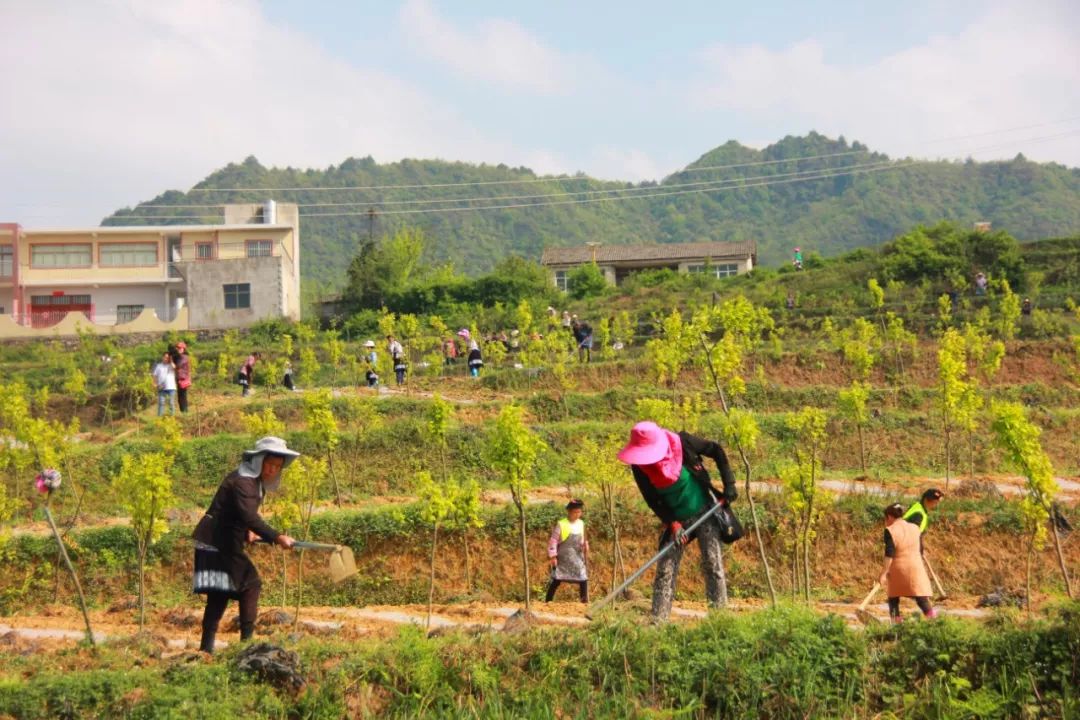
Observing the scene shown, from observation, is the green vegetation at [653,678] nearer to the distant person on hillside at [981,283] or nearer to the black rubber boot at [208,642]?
the black rubber boot at [208,642]

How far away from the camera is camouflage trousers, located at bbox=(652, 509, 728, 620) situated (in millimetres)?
8664

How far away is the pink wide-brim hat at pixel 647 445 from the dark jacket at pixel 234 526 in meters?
2.85

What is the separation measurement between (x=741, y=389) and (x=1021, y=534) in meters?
4.93

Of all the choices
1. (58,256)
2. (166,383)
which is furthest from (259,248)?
(166,383)

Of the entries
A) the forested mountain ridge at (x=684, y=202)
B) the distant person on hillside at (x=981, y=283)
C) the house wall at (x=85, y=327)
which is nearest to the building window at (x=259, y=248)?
the house wall at (x=85, y=327)

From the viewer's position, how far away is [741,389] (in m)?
18.4

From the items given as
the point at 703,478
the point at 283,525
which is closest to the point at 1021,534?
the point at 703,478

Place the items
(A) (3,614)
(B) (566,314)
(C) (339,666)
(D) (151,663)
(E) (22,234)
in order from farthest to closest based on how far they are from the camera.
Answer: (E) (22,234) → (B) (566,314) → (A) (3,614) → (D) (151,663) → (C) (339,666)

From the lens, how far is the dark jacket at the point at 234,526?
8.85m

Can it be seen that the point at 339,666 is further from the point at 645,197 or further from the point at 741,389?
the point at 645,197

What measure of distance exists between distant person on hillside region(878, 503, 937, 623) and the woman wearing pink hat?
236 cm

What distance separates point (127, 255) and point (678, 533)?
148 feet

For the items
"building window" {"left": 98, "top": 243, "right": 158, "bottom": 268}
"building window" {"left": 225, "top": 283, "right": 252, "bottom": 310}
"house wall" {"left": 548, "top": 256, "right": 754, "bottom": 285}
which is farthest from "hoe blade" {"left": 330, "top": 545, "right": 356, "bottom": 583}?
"house wall" {"left": 548, "top": 256, "right": 754, "bottom": 285}

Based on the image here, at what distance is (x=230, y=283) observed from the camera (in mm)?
43844
